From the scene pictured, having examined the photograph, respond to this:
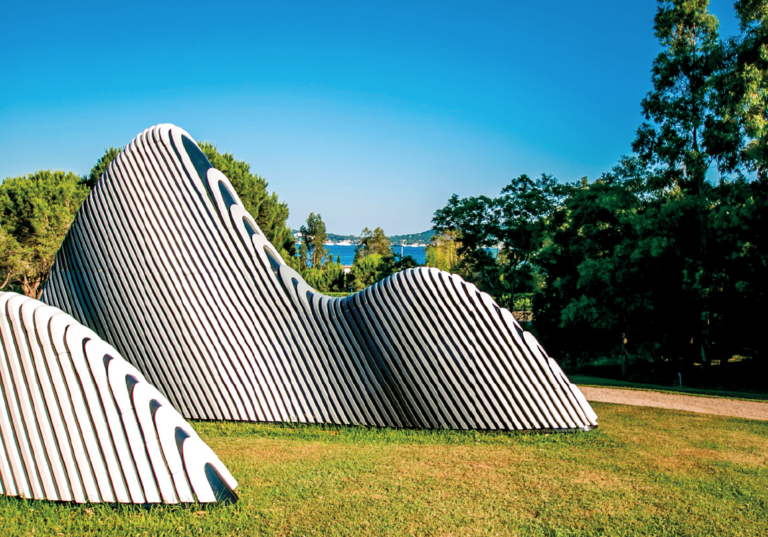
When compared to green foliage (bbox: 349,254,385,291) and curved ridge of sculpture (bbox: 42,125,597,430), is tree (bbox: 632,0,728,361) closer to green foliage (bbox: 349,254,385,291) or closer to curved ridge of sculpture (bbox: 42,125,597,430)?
curved ridge of sculpture (bbox: 42,125,597,430)

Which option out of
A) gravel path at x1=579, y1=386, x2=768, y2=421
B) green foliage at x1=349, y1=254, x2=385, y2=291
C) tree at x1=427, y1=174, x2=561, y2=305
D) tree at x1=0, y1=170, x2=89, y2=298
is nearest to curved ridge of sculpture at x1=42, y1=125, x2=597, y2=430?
gravel path at x1=579, y1=386, x2=768, y2=421

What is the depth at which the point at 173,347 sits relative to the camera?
9883mm

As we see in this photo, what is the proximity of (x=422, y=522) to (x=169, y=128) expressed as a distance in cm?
915

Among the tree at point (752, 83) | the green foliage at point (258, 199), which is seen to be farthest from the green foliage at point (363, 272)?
the tree at point (752, 83)

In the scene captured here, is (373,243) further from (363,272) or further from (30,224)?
(30,224)

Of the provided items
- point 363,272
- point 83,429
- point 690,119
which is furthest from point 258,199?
point 83,429

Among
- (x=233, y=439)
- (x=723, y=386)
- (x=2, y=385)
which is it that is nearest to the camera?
(x=2, y=385)

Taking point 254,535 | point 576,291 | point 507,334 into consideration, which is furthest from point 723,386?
point 254,535

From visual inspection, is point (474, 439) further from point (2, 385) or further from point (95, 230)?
point (95, 230)

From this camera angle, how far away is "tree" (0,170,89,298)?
3067cm

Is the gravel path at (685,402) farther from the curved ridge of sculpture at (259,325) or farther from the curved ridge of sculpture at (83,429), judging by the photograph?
the curved ridge of sculpture at (83,429)

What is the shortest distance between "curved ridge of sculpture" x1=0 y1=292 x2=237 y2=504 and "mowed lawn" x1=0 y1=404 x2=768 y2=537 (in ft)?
0.63

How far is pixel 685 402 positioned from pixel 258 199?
29.7 m

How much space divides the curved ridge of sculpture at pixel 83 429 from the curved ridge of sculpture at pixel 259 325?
12.7ft
